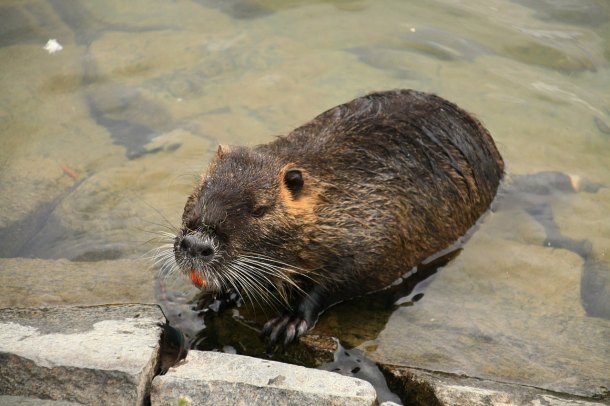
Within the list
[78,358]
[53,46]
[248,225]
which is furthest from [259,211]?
[53,46]

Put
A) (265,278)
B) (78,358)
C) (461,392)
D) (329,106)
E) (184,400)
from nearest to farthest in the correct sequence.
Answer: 1. (184,400)
2. (78,358)
3. (461,392)
4. (265,278)
5. (329,106)

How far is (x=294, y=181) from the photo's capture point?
421cm

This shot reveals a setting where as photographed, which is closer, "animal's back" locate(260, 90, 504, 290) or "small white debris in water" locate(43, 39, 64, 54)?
"animal's back" locate(260, 90, 504, 290)

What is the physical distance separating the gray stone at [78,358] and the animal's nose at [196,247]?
0.38 meters

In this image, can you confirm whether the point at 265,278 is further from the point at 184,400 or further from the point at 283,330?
the point at 184,400

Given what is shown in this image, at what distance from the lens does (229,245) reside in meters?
3.92

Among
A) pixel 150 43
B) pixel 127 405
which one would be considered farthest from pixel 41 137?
pixel 127 405

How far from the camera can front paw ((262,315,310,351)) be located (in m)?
4.14

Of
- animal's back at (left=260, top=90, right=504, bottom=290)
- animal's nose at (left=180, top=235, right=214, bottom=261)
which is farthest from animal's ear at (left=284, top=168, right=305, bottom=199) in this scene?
animal's nose at (left=180, top=235, right=214, bottom=261)

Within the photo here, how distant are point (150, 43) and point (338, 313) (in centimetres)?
385

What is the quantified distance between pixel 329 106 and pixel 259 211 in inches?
107

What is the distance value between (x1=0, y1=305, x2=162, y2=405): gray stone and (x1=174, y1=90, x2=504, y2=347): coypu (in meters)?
0.48

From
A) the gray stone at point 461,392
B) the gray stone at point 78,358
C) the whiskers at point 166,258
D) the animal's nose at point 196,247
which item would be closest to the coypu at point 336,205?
the animal's nose at point 196,247

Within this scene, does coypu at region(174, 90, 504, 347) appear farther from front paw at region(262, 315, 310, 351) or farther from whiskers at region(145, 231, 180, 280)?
whiskers at region(145, 231, 180, 280)
